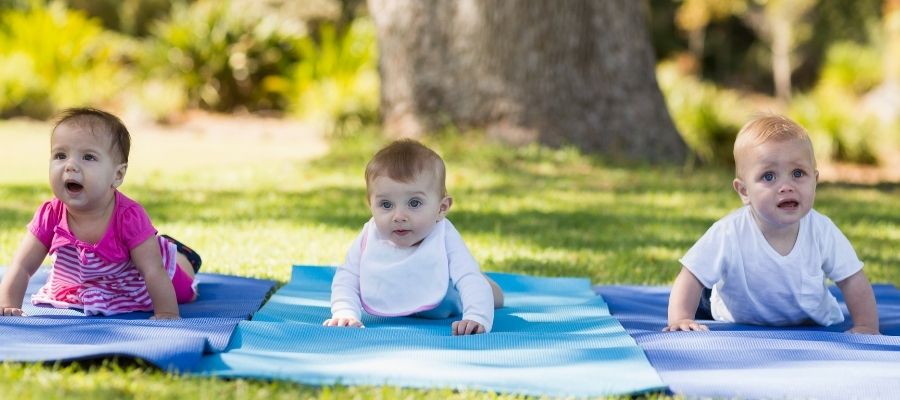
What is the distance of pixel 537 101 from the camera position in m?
10.8

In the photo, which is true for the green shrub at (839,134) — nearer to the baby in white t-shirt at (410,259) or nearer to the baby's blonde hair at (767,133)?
the baby's blonde hair at (767,133)

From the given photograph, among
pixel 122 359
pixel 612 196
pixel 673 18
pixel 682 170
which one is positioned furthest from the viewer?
pixel 673 18

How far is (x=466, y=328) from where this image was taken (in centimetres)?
423

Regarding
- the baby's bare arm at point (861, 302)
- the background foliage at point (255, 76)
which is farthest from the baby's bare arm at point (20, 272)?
the background foliage at point (255, 76)

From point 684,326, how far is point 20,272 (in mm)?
2611

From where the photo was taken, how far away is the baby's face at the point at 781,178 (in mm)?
4254

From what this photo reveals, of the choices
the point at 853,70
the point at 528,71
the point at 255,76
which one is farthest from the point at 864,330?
the point at 853,70

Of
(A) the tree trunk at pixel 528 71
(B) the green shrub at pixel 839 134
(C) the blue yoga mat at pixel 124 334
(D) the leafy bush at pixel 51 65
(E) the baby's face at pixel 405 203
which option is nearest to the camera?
(C) the blue yoga mat at pixel 124 334

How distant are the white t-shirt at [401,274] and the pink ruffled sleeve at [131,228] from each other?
0.77m

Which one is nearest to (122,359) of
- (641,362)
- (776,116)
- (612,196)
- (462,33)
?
(641,362)

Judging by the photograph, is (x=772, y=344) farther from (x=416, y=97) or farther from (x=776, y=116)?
(x=416, y=97)

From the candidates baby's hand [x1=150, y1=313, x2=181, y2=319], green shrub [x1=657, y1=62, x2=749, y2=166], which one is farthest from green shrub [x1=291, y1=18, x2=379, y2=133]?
baby's hand [x1=150, y1=313, x2=181, y2=319]

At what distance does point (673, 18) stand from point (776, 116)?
24.1 m

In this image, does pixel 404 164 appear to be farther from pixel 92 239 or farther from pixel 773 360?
pixel 773 360
